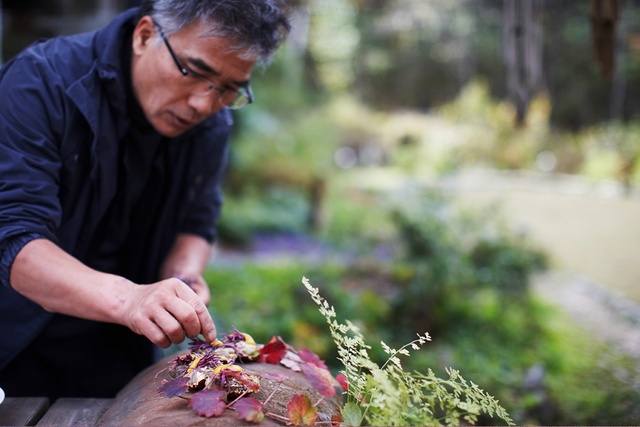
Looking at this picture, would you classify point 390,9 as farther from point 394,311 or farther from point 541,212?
point 394,311

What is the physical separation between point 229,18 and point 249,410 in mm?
971

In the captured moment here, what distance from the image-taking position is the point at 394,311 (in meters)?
4.66

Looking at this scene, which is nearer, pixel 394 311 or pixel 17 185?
pixel 17 185

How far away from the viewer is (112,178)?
1675mm

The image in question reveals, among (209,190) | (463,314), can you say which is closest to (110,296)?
(209,190)

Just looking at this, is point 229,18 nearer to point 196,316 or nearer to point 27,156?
point 27,156

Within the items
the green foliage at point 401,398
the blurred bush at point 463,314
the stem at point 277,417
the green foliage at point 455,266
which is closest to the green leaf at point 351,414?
the green foliage at point 401,398

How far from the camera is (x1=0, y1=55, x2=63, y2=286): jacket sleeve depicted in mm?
1362

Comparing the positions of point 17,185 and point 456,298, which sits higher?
point 17,185

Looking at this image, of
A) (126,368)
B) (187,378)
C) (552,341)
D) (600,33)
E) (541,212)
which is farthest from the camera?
(541,212)

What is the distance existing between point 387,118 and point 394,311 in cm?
872

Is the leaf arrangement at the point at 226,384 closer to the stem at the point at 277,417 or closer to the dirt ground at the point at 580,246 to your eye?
the stem at the point at 277,417

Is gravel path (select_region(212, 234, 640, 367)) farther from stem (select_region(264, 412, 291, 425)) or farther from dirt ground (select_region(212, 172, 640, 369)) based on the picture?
stem (select_region(264, 412, 291, 425))

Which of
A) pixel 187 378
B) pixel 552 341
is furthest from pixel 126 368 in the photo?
pixel 552 341
